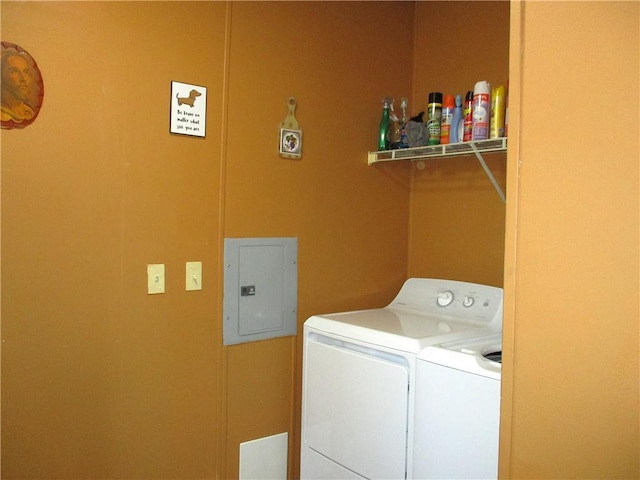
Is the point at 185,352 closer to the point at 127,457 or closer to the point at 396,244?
the point at 127,457

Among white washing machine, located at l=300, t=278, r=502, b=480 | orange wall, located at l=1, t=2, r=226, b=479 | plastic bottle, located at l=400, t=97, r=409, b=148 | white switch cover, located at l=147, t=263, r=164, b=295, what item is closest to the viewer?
orange wall, located at l=1, t=2, r=226, b=479

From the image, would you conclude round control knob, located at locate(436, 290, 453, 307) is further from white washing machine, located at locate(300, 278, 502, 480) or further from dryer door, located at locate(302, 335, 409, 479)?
dryer door, located at locate(302, 335, 409, 479)

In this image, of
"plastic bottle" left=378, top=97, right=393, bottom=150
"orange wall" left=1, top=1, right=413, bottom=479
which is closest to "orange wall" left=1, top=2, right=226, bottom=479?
"orange wall" left=1, top=1, right=413, bottom=479

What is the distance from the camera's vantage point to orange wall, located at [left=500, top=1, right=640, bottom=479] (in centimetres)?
81

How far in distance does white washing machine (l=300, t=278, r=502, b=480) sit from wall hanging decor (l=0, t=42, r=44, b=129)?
4.09 feet

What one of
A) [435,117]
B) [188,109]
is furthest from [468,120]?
[188,109]

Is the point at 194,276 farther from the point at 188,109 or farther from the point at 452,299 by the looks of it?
the point at 452,299

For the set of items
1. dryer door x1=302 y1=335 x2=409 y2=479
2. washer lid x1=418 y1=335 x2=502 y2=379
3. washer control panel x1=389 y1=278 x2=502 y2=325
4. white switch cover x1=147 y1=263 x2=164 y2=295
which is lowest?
dryer door x1=302 y1=335 x2=409 y2=479

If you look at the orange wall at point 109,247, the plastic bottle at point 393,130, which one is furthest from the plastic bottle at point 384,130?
the orange wall at point 109,247

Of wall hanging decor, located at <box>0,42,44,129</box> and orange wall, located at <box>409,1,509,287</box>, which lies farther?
orange wall, located at <box>409,1,509,287</box>

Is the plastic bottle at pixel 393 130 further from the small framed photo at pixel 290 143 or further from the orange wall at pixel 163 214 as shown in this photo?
the small framed photo at pixel 290 143

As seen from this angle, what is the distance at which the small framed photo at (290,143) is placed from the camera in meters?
2.18

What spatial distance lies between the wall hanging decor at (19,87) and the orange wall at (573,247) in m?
1.39

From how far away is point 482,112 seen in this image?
2.04 metres
